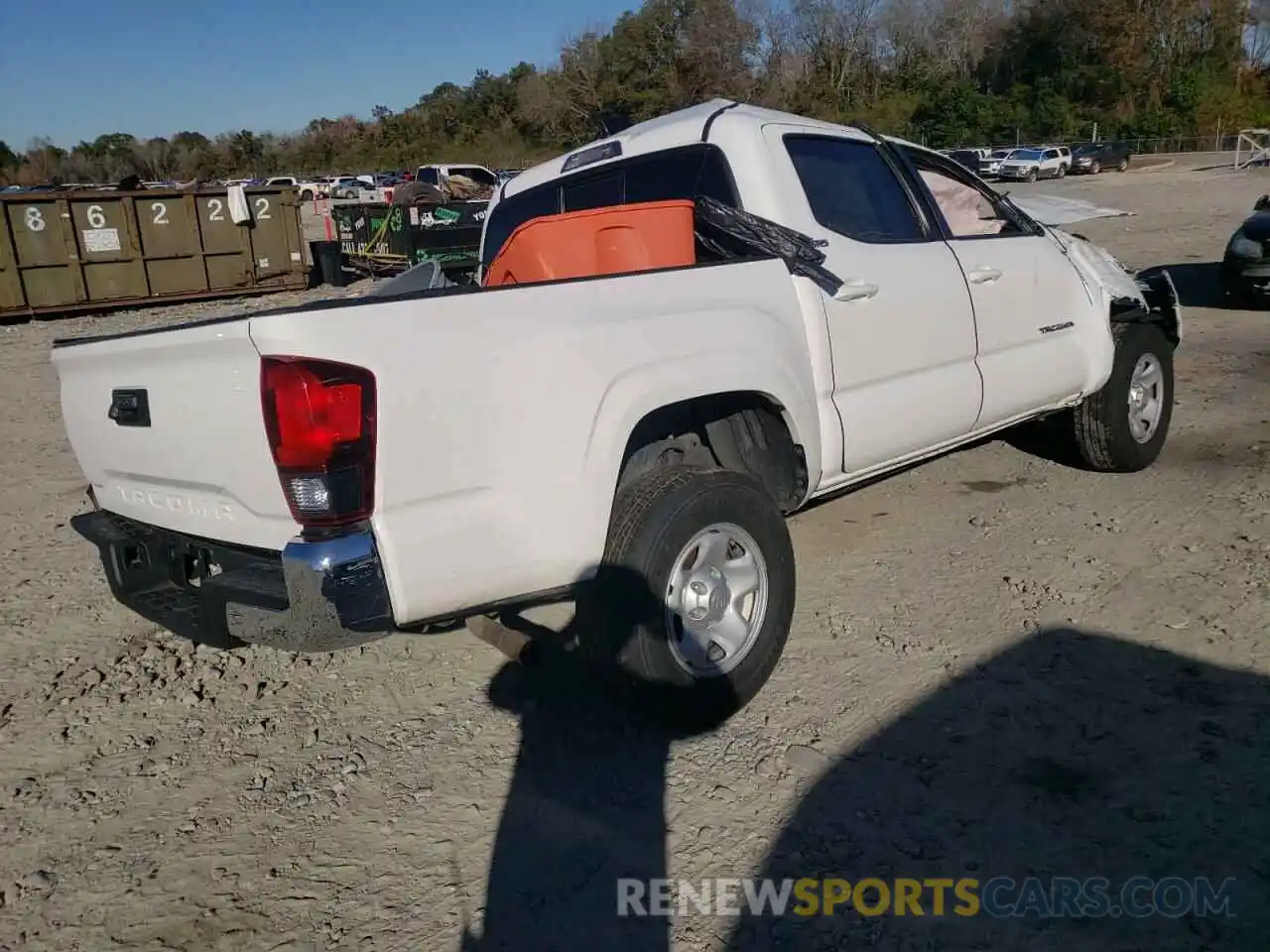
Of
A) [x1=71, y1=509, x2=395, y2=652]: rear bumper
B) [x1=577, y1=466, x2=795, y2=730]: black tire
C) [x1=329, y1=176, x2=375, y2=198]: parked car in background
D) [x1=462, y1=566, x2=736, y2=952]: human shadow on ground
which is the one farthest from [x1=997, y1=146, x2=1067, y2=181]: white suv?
[x1=71, y1=509, x2=395, y2=652]: rear bumper

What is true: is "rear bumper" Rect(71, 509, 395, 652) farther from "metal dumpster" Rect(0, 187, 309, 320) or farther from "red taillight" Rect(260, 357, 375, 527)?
"metal dumpster" Rect(0, 187, 309, 320)

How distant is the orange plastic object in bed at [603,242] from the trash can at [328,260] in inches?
582

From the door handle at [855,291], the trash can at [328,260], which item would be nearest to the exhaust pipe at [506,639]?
the door handle at [855,291]

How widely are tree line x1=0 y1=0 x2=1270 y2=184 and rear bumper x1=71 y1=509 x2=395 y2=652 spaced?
2319 inches

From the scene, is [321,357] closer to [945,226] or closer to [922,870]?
[922,870]

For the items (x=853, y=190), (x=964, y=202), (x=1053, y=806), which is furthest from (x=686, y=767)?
(x=964, y=202)

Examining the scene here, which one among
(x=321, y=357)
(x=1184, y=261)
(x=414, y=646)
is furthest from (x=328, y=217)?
(x=321, y=357)

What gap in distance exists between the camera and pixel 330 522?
98.3 inches

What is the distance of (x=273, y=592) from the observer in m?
2.59

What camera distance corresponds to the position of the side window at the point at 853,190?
393 cm

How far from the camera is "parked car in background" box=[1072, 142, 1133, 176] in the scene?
45.3 m

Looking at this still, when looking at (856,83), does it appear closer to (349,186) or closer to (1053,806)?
(349,186)

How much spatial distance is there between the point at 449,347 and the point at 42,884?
1.90 m

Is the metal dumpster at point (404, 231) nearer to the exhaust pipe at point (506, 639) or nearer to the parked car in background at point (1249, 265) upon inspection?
the parked car in background at point (1249, 265)
